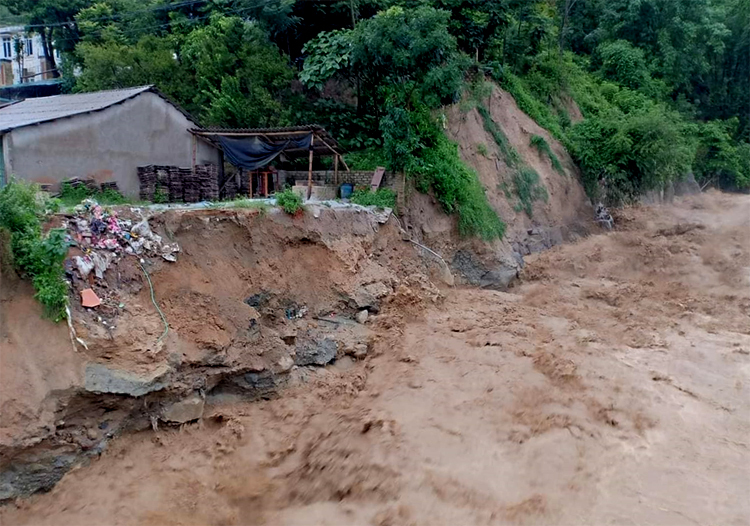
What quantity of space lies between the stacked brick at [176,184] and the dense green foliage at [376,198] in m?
4.28

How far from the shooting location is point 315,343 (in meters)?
10.3

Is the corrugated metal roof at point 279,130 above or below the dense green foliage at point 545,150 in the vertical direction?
above

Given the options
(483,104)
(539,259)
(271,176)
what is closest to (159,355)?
(271,176)

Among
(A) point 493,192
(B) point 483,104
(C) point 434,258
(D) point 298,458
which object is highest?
(B) point 483,104

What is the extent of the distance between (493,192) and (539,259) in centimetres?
262

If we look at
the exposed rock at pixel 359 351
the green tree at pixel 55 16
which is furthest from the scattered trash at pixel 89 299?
the green tree at pixel 55 16

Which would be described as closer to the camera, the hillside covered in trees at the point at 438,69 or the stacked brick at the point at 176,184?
the stacked brick at the point at 176,184

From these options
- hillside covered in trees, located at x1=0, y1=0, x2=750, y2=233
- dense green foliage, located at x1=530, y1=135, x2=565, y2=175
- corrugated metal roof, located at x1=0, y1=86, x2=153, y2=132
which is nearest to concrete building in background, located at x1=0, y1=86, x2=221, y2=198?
corrugated metal roof, located at x1=0, y1=86, x2=153, y2=132

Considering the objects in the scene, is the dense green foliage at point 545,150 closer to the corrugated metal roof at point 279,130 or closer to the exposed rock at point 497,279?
the exposed rock at point 497,279

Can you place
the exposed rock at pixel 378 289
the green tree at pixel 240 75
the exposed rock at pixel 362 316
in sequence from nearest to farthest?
the exposed rock at pixel 362 316
the exposed rock at pixel 378 289
the green tree at pixel 240 75

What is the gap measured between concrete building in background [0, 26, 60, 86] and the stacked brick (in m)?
22.4

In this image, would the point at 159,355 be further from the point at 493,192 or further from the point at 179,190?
the point at 493,192

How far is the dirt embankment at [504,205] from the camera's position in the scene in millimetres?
15453

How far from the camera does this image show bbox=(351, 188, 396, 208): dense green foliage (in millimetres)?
14227
